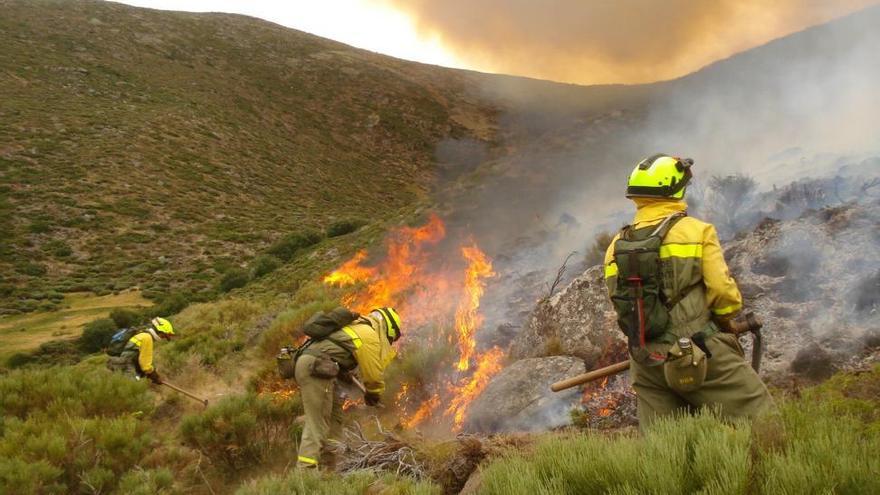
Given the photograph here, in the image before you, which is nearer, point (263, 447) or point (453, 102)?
point (263, 447)

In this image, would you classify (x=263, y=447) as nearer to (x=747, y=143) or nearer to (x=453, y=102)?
(x=747, y=143)

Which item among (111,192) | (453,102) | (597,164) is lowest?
(111,192)

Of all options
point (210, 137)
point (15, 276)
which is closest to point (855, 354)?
point (15, 276)

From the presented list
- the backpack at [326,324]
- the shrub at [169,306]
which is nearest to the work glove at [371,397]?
the backpack at [326,324]

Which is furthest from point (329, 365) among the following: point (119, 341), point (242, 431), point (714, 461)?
point (119, 341)

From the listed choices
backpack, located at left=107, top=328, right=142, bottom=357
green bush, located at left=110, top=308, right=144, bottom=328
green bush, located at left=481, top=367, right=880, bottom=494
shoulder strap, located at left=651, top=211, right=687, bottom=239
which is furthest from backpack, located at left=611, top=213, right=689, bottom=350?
green bush, located at left=110, top=308, right=144, bottom=328

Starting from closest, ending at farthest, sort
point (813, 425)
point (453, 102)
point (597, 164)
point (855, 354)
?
point (813, 425) → point (855, 354) → point (597, 164) → point (453, 102)

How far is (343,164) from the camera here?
167ft

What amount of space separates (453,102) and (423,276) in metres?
57.5

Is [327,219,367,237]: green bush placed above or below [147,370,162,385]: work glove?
above

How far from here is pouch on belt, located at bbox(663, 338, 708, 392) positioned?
10.3ft

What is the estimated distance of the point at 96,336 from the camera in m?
19.7

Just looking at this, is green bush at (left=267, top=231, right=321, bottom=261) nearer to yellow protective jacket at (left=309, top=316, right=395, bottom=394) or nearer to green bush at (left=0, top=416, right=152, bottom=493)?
green bush at (left=0, top=416, right=152, bottom=493)

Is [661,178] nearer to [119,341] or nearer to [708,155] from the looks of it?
[119,341]
